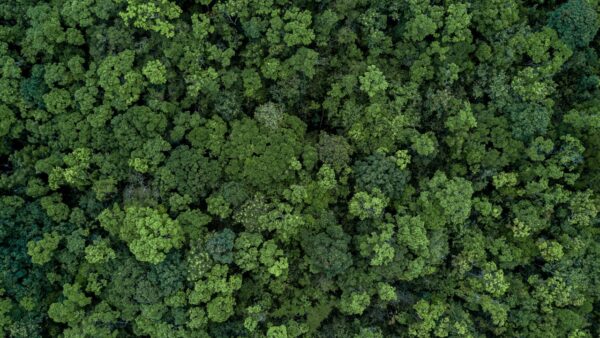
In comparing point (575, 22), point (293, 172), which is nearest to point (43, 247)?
point (293, 172)

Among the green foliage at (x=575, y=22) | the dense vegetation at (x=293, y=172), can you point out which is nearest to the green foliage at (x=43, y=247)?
the dense vegetation at (x=293, y=172)

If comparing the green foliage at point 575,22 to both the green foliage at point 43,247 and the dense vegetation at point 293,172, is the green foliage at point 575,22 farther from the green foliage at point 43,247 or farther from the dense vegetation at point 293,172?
the green foliage at point 43,247

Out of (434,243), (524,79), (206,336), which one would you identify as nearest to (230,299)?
(206,336)

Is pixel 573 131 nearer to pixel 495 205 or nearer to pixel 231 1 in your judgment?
pixel 495 205

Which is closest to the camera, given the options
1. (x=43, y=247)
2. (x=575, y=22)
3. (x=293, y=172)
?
(x=43, y=247)

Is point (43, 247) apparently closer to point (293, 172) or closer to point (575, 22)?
point (293, 172)

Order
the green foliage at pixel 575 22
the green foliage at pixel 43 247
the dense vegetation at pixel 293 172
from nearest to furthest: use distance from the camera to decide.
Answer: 1. the dense vegetation at pixel 293 172
2. the green foliage at pixel 43 247
3. the green foliage at pixel 575 22

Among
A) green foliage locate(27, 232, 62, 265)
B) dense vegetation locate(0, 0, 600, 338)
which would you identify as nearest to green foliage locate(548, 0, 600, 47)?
dense vegetation locate(0, 0, 600, 338)

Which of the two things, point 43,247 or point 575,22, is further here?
point 575,22

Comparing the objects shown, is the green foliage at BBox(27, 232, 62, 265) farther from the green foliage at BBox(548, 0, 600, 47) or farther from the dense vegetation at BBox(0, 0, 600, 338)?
the green foliage at BBox(548, 0, 600, 47)
